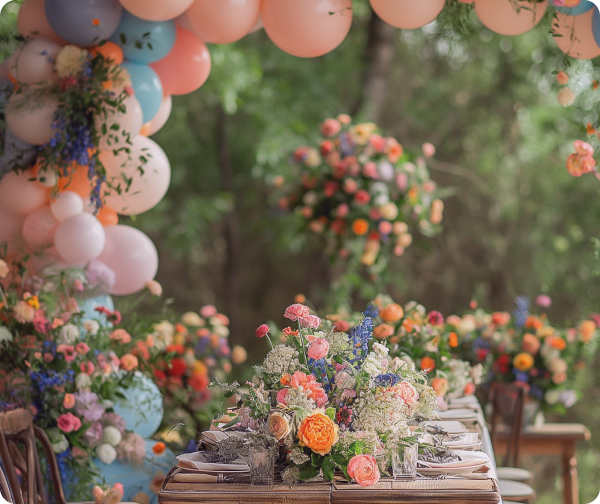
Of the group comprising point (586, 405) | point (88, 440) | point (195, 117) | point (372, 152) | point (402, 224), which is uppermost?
point (195, 117)

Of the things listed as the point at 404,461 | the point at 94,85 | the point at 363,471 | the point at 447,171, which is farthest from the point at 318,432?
the point at 447,171

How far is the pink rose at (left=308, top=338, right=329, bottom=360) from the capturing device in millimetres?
1668

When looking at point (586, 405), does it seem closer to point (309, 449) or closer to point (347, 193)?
point (347, 193)

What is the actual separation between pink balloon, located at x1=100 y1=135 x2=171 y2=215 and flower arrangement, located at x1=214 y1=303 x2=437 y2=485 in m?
1.28

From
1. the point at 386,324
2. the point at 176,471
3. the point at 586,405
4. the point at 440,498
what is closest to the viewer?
the point at 440,498

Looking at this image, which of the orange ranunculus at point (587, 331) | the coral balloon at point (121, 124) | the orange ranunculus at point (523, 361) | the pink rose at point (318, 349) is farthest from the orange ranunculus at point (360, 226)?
the pink rose at point (318, 349)

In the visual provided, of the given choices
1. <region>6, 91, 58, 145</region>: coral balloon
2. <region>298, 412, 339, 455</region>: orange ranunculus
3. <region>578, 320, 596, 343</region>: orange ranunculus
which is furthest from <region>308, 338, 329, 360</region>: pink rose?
<region>578, 320, 596, 343</region>: orange ranunculus

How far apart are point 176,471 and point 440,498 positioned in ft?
2.18

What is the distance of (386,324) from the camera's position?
2752 mm

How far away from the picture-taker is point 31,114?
2.62m

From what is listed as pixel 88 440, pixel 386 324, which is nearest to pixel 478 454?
pixel 386 324

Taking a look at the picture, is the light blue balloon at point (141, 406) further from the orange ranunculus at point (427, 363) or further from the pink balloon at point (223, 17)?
the pink balloon at point (223, 17)

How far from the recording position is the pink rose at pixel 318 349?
1.67m

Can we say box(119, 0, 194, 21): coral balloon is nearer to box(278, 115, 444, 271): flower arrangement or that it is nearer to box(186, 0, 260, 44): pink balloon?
box(186, 0, 260, 44): pink balloon
